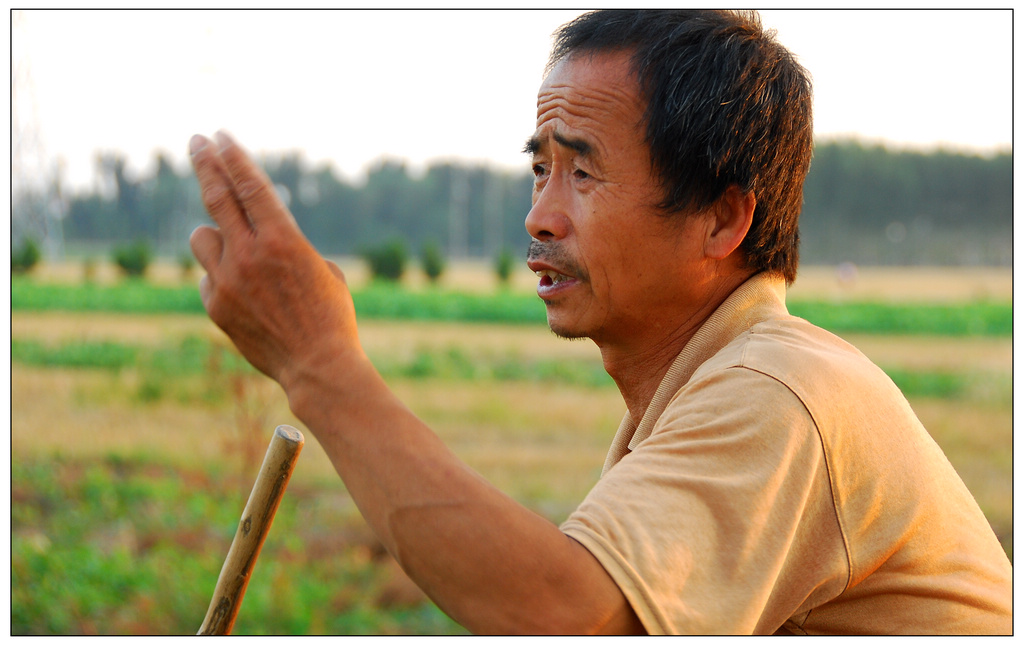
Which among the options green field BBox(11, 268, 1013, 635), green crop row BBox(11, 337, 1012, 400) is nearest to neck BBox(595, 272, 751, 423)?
green field BBox(11, 268, 1013, 635)

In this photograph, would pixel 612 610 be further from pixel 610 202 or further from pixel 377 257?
pixel 377 257

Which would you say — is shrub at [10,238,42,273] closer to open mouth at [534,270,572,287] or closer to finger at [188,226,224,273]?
open mouth at [534,270,572,287]

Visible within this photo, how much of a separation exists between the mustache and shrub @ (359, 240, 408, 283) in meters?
16.6

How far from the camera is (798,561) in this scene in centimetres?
132

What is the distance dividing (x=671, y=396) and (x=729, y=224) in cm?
39

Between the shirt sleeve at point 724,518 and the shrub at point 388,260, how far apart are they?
17.1 meters

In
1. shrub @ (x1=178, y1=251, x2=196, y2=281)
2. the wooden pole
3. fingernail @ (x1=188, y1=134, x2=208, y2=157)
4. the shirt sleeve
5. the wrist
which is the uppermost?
fingernail @ (x1=188, y1=134, x2=208, y2=157)

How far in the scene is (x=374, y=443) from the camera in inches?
47.9

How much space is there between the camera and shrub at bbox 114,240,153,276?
56.1ft

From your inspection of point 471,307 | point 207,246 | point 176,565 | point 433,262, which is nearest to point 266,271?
point 207,246

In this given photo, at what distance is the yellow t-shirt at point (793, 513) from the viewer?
120cm

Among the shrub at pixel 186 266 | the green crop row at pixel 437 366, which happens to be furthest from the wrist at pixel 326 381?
the shrub at pixel 186 266

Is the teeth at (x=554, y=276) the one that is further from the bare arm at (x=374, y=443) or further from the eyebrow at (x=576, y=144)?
the bare arm at (x=374, y=443)

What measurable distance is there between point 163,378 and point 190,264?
7.16 meters
